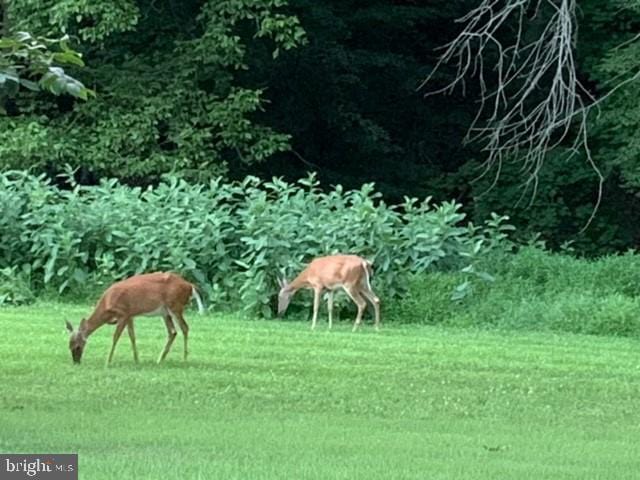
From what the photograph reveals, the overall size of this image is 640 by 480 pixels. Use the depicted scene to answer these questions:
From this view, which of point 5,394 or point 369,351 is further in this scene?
point 369,351

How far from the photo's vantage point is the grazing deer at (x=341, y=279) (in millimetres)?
17953

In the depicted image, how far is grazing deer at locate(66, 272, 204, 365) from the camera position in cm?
1370

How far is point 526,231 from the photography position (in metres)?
29.3

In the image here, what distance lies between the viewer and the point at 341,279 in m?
17.9

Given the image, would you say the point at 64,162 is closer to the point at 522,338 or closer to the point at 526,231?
the point at 526,231

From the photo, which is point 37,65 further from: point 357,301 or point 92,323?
point 357,301

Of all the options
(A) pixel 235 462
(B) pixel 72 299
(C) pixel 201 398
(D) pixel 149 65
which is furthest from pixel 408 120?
(A) pixel 235 462

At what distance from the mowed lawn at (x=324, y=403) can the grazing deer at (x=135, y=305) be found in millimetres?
269

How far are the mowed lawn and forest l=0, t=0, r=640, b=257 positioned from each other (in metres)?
7.85

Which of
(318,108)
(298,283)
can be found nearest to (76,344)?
(298,283)

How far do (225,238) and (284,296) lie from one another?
1.88 metres

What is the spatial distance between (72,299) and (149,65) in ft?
26.5

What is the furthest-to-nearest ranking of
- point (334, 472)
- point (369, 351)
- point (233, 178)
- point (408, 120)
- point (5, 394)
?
point (408, 120)
point (233, 178)
point (369, 351)
point (5, 394)
point (334, 472)

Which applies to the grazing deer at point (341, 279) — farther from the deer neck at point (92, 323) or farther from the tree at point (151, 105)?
the tree at point (151, 105)
